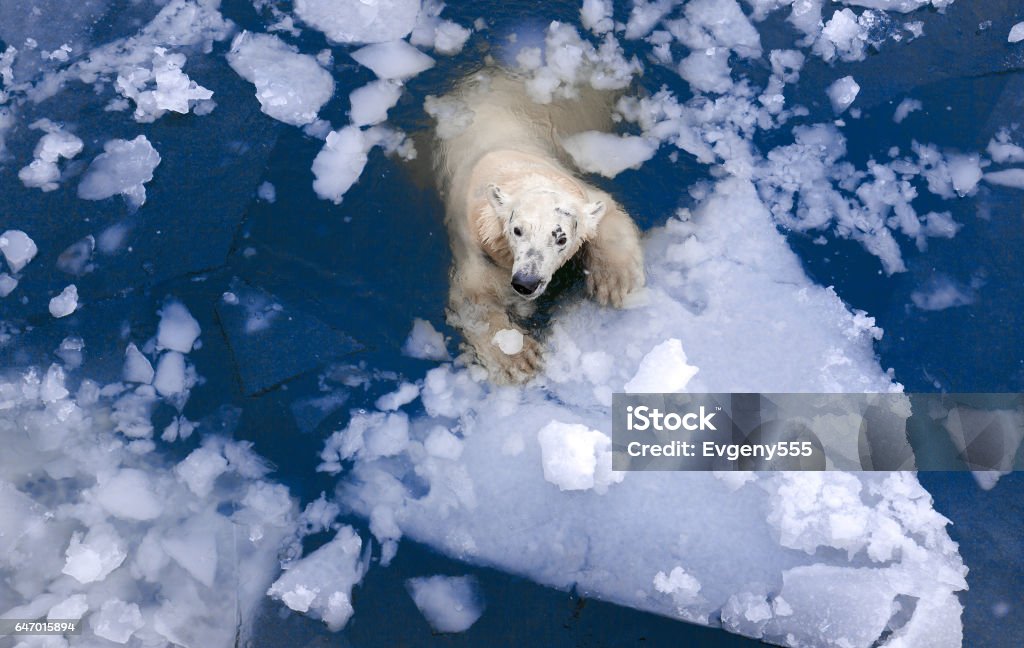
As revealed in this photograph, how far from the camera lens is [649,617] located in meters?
4.07

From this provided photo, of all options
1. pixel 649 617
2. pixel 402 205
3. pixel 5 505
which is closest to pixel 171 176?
pixel 402 205

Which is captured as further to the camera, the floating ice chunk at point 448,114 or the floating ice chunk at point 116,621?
the floating ice chunk at point 448,114

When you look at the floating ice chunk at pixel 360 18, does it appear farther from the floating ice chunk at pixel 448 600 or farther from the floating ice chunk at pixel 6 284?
the floating ice chunk at pixel 448 600

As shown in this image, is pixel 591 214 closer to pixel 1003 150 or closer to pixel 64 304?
pixel 1003 150

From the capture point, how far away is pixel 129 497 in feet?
Answer: 14.1

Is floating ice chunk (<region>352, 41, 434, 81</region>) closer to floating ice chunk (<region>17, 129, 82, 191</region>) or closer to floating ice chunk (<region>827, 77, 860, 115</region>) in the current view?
floating ice chunk (<region>17, 129, 82, 191</region>)

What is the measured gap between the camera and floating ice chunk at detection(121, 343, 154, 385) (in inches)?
176

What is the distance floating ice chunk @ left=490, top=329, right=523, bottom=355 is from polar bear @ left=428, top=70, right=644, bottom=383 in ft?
0.07

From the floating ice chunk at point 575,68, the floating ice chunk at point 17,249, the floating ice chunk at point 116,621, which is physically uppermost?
the floating ice chunk at point 575,68

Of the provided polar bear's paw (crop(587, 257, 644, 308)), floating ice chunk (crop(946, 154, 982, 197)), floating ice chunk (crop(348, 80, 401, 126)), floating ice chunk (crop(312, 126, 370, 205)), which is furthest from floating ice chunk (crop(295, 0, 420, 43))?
floating ice chunk (crop(946, 154, 982, 197))

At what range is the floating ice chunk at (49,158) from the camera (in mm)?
4773

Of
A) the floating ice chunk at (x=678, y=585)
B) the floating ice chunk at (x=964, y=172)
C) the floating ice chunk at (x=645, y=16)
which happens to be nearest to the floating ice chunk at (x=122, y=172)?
the floating ice chunk at (x=645, y=16)

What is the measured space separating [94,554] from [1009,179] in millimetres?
5424

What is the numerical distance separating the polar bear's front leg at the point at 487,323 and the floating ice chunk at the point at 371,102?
1125mm
